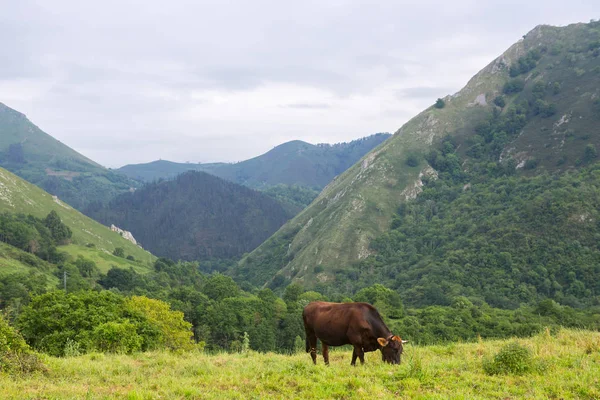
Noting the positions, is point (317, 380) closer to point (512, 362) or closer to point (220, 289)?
point (512, 362)

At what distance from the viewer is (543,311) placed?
7000 centimetres

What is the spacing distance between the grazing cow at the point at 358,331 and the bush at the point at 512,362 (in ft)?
8.51

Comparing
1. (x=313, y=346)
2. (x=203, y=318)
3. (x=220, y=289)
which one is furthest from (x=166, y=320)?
(x=313, y=346)

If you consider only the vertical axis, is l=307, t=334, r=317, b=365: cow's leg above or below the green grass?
above

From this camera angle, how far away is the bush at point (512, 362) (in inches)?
440

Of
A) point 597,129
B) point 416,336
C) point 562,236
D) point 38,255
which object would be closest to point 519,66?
point 597,129

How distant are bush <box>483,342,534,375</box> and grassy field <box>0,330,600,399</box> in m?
0.24

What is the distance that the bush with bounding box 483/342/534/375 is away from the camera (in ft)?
36.7

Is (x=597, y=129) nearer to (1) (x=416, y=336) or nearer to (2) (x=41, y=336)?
(1) (x=416, y=336)

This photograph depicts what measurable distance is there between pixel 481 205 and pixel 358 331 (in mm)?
143924

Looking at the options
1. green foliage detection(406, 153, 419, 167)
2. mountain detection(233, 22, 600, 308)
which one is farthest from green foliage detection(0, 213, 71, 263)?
green foliage detection(406, 153, 419, 167)

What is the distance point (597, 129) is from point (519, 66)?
75.3 metres

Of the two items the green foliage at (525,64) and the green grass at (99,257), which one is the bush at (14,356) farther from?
the green foliage at (525,64)

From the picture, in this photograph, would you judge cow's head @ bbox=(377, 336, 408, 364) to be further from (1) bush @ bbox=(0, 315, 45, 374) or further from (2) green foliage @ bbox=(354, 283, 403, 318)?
(2) green foliage @ bbox=(354, 283, 403, 318)
